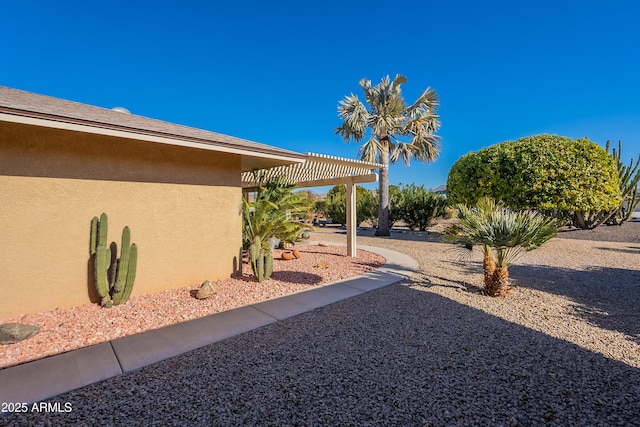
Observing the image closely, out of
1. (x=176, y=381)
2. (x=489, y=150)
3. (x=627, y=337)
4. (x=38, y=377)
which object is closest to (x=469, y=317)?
(x=627, y=337)

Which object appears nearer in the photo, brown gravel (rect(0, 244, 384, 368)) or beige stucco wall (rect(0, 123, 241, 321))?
brown gravel (rect(0, 244, 384, 368))

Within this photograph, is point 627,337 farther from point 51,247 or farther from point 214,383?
point 51,247

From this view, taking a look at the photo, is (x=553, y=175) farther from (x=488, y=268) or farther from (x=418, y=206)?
(x=488, y=268)

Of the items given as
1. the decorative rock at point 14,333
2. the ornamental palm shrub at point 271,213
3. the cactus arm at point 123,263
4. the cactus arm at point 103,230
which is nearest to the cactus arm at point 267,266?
the ornamental palm shrub at point 271,213

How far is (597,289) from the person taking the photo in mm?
6160

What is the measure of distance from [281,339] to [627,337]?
483cm

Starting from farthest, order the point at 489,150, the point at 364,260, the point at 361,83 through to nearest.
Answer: the point at 361,83 < the point at 489,150 < the point at 364,260

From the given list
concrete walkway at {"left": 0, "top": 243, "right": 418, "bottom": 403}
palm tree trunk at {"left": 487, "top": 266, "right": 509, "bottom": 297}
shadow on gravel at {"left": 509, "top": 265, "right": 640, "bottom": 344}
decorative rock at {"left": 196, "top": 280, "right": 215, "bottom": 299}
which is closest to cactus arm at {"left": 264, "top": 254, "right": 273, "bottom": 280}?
concrete walkway at {"left": 0, "top": 243, "right": 418, "bottom": 403}

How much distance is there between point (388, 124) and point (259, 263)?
1246cm

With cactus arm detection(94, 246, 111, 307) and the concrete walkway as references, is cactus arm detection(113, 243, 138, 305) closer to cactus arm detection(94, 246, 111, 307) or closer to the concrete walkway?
cactus arm detection(94, 246, 111, 307)

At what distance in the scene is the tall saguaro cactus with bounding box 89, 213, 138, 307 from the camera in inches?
187

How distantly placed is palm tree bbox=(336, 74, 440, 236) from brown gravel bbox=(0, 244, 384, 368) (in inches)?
377

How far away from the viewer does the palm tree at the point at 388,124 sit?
52.0 ft

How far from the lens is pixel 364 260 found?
9.51 meters
